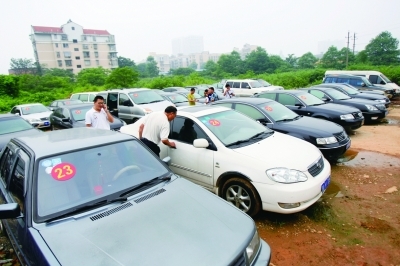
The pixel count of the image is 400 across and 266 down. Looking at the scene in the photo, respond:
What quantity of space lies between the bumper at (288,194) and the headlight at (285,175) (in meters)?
0.05

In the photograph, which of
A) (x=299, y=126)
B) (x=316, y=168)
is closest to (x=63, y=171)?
(x=316, y=168)

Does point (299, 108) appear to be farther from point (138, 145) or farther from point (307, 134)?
point (138, 145)

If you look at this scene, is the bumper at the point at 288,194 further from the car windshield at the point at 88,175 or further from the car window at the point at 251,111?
the car window at the point at 251,111

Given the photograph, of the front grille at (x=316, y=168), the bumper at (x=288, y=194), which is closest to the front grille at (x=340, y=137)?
the front grille at (x=316, y=168)

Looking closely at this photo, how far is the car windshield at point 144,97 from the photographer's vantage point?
9945 mm

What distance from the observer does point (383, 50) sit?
5478 cm

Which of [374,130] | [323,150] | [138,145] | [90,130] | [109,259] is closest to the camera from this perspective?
[109,259]

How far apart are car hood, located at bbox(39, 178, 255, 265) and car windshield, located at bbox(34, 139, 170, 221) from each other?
0.68 ft

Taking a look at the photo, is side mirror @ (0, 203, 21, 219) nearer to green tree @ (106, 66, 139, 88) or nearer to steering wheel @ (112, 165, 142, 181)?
steering wheel @ (112, 165, 142, 181)

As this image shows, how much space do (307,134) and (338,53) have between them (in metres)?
62.7

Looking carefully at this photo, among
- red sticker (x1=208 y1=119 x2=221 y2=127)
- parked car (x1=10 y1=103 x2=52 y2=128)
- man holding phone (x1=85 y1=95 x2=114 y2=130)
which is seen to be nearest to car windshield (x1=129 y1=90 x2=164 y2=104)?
man holding phone (x1=85 y1=95 x2=114 y2=130)

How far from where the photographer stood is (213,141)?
3967 millimetres

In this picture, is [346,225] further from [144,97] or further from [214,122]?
[144,97]

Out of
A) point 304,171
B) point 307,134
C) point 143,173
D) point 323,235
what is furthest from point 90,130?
point 307,134
